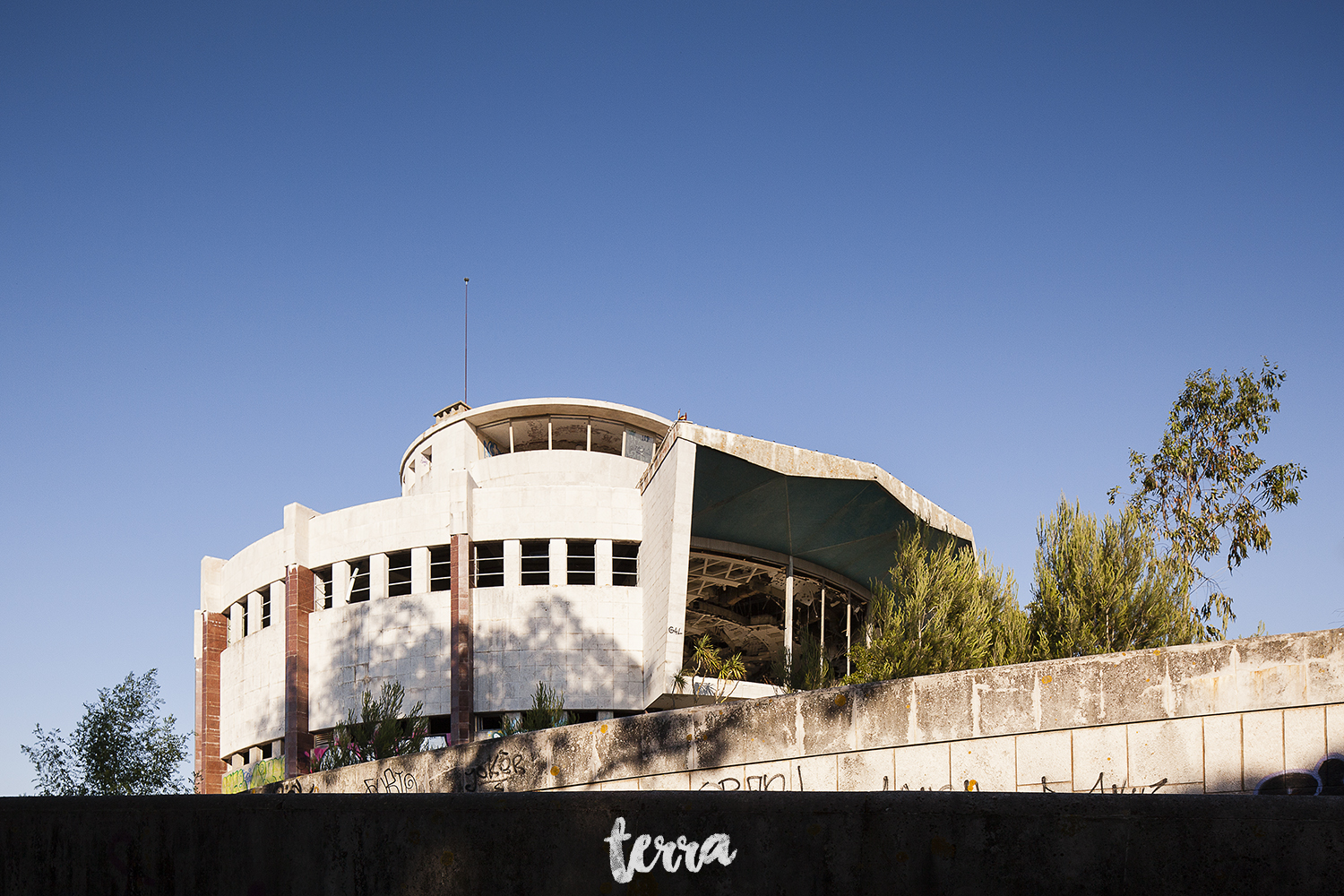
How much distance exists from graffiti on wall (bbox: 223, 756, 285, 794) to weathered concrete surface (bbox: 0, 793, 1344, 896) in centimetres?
3664

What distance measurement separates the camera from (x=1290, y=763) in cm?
1037

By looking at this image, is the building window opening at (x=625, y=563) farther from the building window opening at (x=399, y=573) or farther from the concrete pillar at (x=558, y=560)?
the building window opening at (x=399, y=573)

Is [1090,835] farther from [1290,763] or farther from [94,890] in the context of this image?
[1290,763]

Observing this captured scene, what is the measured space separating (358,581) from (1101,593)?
26322mm

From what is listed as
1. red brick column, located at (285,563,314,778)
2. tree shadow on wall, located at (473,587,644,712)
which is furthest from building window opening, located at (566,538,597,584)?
red brick column, located at (285,563,314,778)

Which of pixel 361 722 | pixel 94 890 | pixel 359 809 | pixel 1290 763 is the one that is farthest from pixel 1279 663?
pixel 361 722

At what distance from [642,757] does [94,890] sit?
9.01m

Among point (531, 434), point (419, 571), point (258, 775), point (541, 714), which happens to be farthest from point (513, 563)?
point (258, 775)

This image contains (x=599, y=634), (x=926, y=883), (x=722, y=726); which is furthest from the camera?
(x=599, y=634)

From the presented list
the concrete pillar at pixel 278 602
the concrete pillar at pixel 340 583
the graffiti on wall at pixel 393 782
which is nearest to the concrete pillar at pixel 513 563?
the concrete pillar at pixel 340 583

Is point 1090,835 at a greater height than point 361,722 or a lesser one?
greater

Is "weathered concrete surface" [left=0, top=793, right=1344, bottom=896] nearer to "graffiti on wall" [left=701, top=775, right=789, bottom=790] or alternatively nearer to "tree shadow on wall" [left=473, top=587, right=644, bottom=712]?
"graffiti on wall" [left=701, top=775, right=789, bottom=790]

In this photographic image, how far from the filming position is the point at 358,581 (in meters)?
40.3

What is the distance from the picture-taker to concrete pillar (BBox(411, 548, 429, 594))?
3825 centimetres
